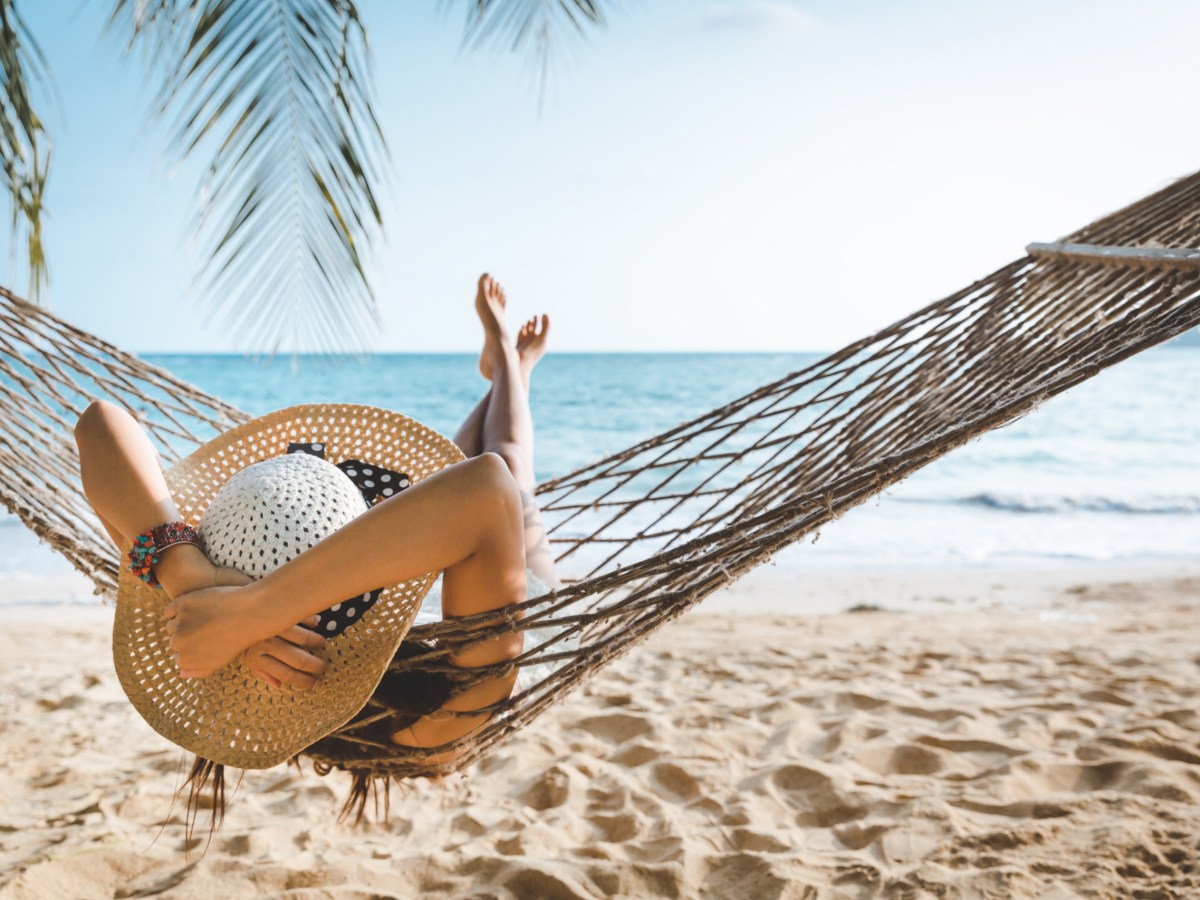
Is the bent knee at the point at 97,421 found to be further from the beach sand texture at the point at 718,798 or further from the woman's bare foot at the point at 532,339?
the woman's bare foot at the point at 532,339

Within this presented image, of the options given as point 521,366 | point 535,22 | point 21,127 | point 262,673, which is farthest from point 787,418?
point 21,127

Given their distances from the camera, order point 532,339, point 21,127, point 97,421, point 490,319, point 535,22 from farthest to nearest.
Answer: point 532,339 → point 490,319 → point 21,127 → point 535,22 → point 97,421

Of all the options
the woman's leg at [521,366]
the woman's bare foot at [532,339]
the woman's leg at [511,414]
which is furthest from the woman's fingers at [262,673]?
the woman's bare foot at [532,339]

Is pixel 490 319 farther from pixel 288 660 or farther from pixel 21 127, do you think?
pixel 288 660

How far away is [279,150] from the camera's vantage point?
0.94 meters

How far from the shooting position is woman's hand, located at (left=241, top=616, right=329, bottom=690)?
0.91 metres

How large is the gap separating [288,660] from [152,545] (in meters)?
0.18

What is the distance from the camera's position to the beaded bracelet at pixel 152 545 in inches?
36.5

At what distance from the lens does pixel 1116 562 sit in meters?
4.70

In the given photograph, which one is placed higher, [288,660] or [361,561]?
[361,561]

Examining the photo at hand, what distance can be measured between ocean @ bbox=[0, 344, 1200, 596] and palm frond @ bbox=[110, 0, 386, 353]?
88mm

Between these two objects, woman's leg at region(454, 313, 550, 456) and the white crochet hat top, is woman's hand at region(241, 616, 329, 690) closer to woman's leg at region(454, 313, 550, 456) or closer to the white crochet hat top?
the white crochet hat top

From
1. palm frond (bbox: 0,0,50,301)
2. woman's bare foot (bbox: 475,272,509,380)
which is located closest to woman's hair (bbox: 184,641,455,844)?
woman's bare foot (bbox: 475,272,509,380)

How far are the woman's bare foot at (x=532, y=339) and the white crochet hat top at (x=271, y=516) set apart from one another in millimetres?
1019
